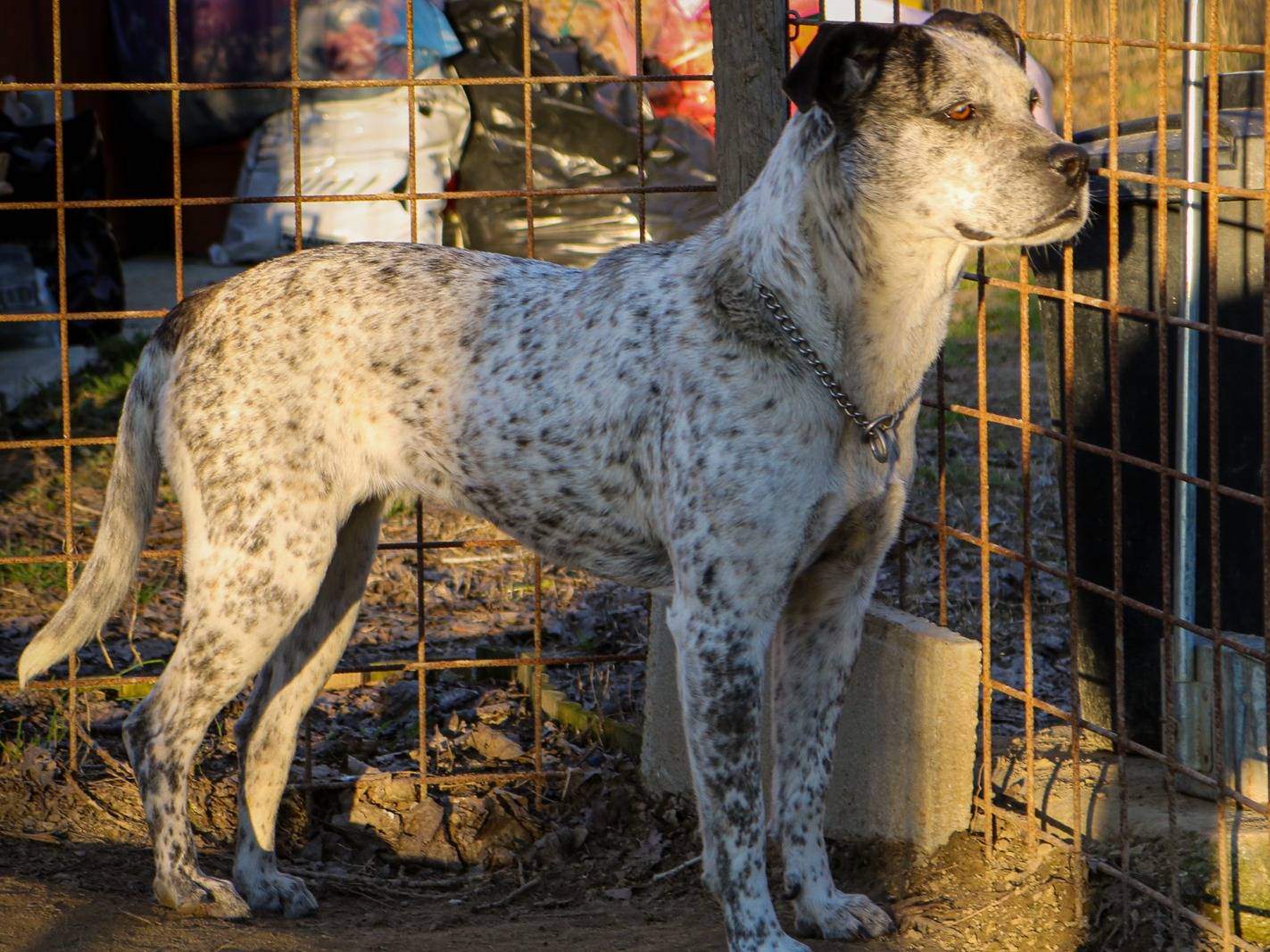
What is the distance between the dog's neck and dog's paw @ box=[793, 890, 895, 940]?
1140mm

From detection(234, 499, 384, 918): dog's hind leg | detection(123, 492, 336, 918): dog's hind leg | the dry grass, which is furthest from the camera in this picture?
the dry grass

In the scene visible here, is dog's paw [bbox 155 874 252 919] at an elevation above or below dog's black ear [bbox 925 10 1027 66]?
below

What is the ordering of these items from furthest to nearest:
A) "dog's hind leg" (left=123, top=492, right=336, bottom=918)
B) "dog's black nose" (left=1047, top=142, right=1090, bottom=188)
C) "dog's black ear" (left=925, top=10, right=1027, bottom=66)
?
"dog's hind leg" (left=123, top=492, right=336, bottom=918) → "dog's black ear" (left=925, top=10, right=1027, bottom=66) → "dog's black nose" (left=1047, top=142, right=1090, bottom=188)

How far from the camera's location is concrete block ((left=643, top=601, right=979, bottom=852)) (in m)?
3.77

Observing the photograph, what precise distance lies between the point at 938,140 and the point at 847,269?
31cm

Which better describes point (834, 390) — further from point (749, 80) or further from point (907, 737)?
point (749, 80)

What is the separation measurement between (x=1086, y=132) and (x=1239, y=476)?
0.93 meters

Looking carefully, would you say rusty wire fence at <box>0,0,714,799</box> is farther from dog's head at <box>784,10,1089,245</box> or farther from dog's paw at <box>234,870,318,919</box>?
dog's head at <box>784,10,1089,245</box>

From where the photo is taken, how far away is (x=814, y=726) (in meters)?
3.60

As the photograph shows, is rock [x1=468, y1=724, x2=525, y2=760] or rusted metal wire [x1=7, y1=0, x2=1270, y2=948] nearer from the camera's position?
rusted metal wire [x1=7, y1=0, x2=1270, y2=948]

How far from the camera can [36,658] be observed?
12.3 feet

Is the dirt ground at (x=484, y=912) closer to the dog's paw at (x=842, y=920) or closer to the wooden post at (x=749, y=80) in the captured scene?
the dog's paw at (x=842, y=920)

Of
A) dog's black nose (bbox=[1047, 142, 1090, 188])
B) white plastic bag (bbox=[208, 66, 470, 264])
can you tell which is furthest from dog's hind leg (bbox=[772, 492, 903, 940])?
white plastic bag (bbox=[208, 66, 470, 264])

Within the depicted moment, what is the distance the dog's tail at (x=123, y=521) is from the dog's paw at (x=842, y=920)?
5.90 ft
